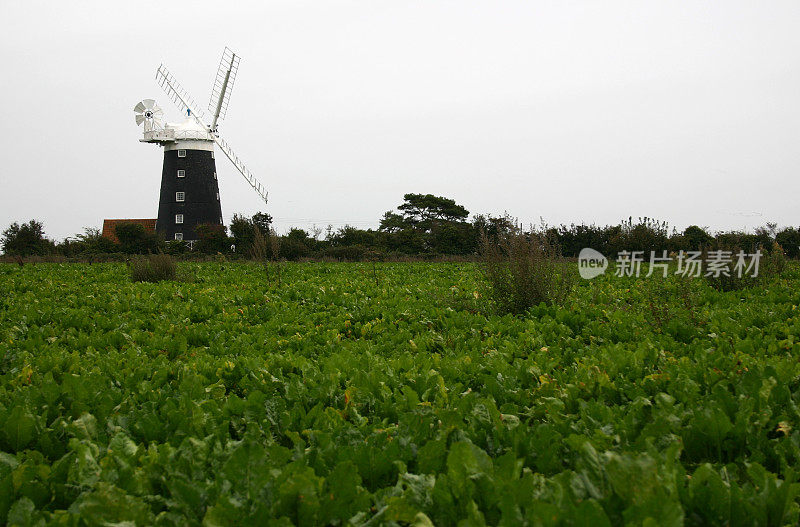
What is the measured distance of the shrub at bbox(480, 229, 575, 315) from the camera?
7.79 m

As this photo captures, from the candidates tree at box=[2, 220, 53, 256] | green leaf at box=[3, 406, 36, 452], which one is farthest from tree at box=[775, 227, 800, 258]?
tree at box=[2, 220, 53, 256]

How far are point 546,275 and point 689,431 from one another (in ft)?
18.5

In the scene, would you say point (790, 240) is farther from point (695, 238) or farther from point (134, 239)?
point (134, 239)

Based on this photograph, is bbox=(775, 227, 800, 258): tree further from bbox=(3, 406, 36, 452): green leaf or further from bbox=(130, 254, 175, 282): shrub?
bbox=(3, 406, 36, 452): green leaf

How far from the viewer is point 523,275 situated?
7.74 m

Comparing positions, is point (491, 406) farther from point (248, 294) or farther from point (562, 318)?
point (248, 294)

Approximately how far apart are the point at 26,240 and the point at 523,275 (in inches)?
1513

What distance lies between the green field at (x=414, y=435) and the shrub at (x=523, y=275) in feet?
7.01

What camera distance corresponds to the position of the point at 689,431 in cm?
237

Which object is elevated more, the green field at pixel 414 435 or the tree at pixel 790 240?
the tree at pixel 790 240

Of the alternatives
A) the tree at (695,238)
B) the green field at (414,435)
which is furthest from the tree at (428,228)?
the green field at (414,435)

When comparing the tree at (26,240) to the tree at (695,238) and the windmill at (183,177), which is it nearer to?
the windmill at (183,177)

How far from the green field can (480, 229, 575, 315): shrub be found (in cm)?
214

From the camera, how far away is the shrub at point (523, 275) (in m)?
7.79
